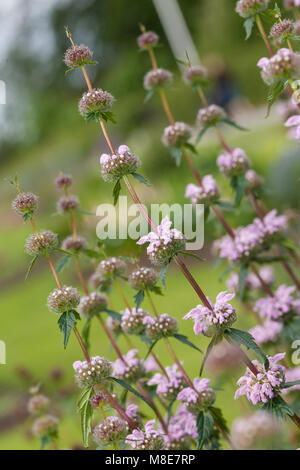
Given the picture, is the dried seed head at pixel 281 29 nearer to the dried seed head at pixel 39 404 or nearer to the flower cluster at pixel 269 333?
the flower cluster at pixel 269 333

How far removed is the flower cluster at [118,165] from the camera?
0.83 meters

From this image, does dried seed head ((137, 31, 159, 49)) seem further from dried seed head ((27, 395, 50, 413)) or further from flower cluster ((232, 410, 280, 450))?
flower cluster ((232, 410, 280, 450))

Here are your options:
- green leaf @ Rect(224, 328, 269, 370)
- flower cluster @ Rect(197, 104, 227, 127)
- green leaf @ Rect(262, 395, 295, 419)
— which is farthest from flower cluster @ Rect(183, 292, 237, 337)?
flower cluster @ Rect(197, 104, 227, 127)

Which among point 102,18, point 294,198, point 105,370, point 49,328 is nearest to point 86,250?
point 105,370

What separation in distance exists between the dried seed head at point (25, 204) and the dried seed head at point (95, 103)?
15 centimetres

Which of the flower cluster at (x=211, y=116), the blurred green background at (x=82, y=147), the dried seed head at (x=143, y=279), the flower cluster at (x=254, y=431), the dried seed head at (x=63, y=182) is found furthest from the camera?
the blurred green background at (x=82, y=147)

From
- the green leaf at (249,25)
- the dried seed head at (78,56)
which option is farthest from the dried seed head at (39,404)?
the green leaf at (249,25)

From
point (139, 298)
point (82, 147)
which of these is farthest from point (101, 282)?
point (82, 147)

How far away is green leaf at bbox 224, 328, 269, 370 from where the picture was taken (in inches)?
28.9

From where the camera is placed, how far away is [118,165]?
2.73 ft

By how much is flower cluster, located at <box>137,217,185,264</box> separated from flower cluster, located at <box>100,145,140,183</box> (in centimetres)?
11

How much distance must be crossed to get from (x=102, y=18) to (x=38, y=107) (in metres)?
4.04

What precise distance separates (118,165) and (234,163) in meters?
0.49

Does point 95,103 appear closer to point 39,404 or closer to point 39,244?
point 39,244
